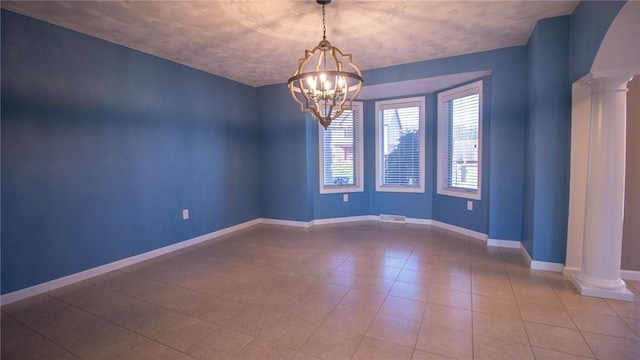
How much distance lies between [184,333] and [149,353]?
0.26m

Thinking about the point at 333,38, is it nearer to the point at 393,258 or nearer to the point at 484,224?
the point at 393,258

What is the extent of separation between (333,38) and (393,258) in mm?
2659

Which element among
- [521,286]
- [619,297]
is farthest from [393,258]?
[619,297]

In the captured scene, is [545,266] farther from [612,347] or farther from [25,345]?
[25,345]

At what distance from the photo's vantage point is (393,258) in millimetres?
3641

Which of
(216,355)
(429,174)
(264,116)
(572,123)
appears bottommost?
(216,355)

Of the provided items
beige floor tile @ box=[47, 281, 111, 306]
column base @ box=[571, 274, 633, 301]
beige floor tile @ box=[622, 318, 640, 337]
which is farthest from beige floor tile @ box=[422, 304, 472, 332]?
beige floor tile @ box=[47, 281, 111, 306]

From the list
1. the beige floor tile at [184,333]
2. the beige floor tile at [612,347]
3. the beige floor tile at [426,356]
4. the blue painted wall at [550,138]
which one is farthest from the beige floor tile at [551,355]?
the beige floor tile at [184,333]

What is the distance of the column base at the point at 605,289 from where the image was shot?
2.51 m

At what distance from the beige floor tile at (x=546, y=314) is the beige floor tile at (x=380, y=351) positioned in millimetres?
1070

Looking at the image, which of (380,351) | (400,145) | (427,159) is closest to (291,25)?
(380,351)

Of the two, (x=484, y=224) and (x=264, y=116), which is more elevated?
(x=264, y=116)

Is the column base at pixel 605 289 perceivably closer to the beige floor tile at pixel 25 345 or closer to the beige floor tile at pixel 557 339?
the beige floor tile at pixel 557 339

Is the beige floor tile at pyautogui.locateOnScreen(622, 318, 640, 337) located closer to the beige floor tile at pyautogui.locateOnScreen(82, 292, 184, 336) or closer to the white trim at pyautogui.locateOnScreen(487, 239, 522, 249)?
the white trim at pyautogui.locateOnScreen(487, 239, 522, 249)
